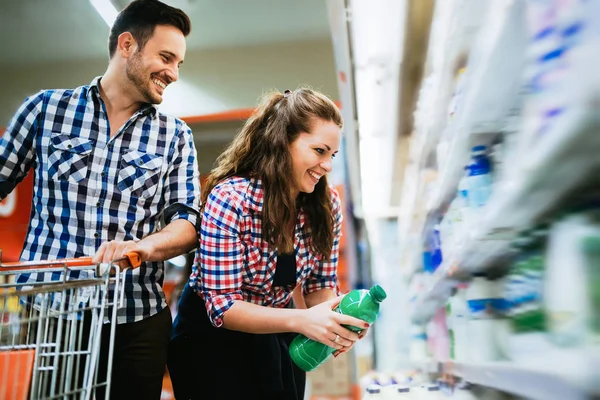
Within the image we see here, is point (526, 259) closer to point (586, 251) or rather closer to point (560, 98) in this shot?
point (586, 251)

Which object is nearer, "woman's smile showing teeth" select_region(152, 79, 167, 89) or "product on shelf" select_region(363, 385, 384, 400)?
"woman's smile showing teeth" select_region(152, 79, 167, 89)

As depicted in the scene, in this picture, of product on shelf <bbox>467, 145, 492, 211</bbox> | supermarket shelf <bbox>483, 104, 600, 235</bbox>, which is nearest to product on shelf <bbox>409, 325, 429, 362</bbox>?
product on shelf <bbox>467, 145, 492, 211</bbox>

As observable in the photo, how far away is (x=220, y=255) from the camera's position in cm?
163

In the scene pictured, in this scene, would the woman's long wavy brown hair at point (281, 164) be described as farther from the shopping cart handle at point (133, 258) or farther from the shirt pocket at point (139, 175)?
the shopping cart handle at point (133, 258)

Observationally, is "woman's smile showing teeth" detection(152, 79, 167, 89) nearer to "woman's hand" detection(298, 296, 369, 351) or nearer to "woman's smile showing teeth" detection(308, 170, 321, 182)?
"woman's smile showing teeth" detection(308, 170, 321, 182)

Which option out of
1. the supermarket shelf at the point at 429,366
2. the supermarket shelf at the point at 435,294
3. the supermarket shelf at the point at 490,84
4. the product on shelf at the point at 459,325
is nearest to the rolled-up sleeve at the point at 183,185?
the supermarket shelf at the point at 490,84

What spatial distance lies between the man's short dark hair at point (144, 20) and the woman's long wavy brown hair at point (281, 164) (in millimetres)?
501

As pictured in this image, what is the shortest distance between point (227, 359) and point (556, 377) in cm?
97

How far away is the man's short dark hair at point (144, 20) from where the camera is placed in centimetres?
210

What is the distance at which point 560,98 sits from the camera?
0.90 meters

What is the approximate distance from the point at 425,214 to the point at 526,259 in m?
1.19

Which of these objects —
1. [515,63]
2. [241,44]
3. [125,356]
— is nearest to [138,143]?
[125,356]

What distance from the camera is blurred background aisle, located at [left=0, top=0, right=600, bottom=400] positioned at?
1.08 meters

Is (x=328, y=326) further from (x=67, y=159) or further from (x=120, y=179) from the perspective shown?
(x=67, y=159)
